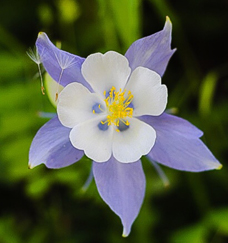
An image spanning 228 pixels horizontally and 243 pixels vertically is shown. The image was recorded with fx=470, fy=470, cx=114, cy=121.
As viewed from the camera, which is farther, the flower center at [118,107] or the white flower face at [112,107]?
the flower center at [118,107]

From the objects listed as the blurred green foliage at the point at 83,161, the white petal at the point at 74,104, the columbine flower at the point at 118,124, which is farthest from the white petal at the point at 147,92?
the blurred green foliage at the point at 83,161

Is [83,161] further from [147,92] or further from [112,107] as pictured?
[147,92]

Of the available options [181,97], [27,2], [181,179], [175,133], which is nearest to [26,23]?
[27,2]

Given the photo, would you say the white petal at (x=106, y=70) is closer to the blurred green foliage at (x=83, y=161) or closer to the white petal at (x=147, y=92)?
the white petal at (x=147, y=92)

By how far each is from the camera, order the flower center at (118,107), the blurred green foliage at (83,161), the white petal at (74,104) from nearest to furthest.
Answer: the white petal at (74,104) < the flower center at (118,107) < the blurred green foliage at (83,161)

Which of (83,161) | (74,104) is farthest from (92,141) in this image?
(83,161)

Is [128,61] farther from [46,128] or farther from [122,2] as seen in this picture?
[122,2]

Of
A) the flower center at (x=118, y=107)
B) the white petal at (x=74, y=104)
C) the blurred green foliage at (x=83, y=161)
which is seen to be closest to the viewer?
the white petal at (x=74, y=104)

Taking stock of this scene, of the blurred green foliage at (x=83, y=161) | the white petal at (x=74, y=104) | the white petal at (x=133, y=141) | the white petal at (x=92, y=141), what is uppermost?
the white petal at (x=74, y=104)
